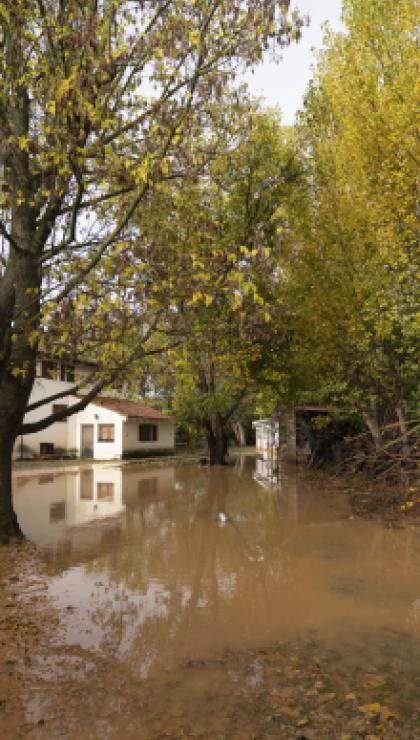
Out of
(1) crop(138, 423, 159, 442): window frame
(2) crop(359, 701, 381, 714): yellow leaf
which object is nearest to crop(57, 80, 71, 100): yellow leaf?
(2) crop(359, 701, 381, 714): yellow leaf

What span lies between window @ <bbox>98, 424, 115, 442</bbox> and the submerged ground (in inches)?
852

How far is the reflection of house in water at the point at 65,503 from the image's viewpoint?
40.4ft

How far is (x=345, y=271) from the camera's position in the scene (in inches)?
674

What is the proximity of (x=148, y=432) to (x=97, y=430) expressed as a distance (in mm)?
4633

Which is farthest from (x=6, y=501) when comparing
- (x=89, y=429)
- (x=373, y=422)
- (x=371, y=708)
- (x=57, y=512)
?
(x=89, y=429)

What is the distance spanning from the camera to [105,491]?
20.4m

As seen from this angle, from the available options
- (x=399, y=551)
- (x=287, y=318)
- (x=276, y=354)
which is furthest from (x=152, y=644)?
(x=276, y=354)

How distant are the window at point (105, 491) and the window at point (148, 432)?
15.7 metres

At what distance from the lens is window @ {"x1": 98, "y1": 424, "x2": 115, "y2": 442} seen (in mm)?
35625

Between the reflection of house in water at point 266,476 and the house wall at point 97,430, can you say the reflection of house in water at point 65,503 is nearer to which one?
the reflection of house in water at point 266,476

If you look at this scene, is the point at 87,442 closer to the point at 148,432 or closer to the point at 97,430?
the point at 97,430

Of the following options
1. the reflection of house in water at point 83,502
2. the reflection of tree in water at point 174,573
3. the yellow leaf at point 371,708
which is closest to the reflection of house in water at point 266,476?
the reflection of house in water at point 83,502

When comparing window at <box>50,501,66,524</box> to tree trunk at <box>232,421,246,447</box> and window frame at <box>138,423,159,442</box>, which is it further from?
tree trunk at <box>232,421,246,447</box>

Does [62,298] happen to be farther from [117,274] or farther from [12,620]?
[12,620]
